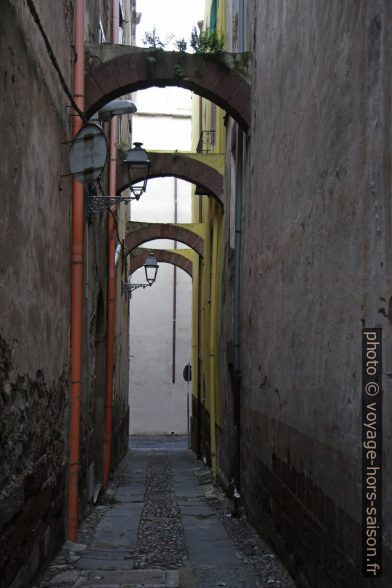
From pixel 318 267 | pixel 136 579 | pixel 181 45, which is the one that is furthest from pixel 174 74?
pixel 136 579

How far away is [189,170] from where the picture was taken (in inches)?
508

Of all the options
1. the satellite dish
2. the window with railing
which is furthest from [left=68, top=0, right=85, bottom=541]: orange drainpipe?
the window with railing

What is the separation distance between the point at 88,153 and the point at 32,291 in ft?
5.54

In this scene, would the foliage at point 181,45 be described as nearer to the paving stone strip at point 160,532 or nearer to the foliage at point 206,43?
the foliage at point 206,43

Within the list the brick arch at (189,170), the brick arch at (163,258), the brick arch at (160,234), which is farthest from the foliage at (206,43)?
the brick arch at (163,258)

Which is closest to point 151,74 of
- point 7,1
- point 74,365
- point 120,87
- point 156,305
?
point 120,87

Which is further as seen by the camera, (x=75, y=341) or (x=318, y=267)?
(x=75, y=341)

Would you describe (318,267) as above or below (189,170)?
below

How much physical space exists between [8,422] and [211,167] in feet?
29.5

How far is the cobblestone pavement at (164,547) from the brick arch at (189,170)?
4956mm

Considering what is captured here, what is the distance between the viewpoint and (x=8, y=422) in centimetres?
Answer: 448

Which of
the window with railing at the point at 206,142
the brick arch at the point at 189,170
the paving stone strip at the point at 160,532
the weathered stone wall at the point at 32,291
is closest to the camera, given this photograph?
the weathered stone wall at the point at 32,291

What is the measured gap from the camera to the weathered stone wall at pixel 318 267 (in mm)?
3764

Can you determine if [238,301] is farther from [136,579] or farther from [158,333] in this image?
[158,333]
